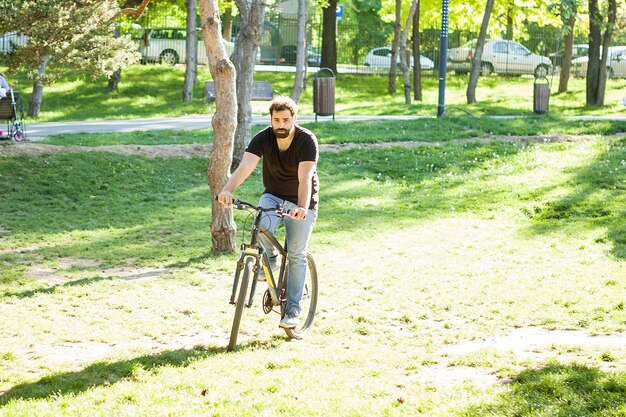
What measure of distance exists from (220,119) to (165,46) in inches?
1095

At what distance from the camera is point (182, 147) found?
17.7 meters

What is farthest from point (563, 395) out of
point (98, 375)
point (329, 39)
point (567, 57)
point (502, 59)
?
point (502, 59)

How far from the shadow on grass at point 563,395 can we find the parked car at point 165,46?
107 ft

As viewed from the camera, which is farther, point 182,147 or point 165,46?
point 165,46

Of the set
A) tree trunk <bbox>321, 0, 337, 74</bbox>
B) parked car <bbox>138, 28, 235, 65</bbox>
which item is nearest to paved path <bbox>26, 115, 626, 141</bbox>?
tree trunk <bbox>321, 0, 337, 74</bbox>

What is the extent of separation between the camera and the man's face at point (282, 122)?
6406 millimetres

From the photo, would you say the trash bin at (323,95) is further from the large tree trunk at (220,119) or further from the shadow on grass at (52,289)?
the shadow on grass at (52,289)

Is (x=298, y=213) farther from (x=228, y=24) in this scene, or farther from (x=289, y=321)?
(x=228, y=24)

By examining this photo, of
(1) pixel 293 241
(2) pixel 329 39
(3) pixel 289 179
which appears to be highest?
(2) pixel 329 39

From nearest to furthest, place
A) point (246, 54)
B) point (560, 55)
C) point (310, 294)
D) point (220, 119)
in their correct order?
point (310, 294), point (220, 119), point (246, 54), point (560, 55)

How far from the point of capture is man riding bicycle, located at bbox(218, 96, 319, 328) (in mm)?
6434

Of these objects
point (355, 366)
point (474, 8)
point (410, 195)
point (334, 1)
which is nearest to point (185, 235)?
point (410, 195)

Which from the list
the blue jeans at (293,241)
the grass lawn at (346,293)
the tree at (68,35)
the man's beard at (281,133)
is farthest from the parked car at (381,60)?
the man's beard at (281,133)

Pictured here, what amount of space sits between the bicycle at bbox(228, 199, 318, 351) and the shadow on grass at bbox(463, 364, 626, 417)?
1.91 metres
